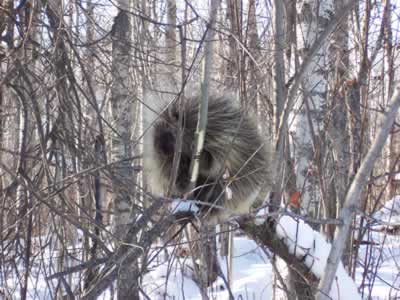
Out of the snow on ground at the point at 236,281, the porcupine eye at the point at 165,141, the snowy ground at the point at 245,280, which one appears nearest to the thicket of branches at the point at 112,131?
the porcupine eye at the point at 165,141

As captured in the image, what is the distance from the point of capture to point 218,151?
2.07 metres

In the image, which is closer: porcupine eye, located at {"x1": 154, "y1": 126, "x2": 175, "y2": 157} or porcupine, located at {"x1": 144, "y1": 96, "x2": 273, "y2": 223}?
porcupine, located at {"x1": 144, "y1": 96, "x2": 273, "y2": 223}

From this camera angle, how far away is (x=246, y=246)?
695 cm

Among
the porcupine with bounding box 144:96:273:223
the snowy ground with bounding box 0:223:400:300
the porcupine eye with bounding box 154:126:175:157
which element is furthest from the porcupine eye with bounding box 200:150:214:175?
the snowy ground with bounding box 0:223:400:300

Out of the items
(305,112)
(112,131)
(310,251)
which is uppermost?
(305,112)

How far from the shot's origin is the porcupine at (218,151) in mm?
1967

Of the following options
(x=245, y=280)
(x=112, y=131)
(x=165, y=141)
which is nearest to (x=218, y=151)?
(x=165, y=141)

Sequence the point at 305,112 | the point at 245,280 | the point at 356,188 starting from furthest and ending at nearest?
the point at 245,280, the point at 305,112, the point at 356,188

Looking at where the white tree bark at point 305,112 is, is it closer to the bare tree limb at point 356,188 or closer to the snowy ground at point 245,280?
the snowy ground at point 245,280

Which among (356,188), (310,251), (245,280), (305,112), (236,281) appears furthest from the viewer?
(236,281)

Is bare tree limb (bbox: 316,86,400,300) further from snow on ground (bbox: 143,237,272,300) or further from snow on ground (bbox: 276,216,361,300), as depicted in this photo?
snow on ground (bbox: 143,237,272,300)

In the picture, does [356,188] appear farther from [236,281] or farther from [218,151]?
[236,281]

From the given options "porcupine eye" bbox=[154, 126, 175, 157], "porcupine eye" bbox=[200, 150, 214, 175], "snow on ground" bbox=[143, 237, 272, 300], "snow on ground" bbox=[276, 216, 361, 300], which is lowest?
"snow on ground" bbox=[143, 237, 272, 300]

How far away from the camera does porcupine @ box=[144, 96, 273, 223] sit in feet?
6.45
